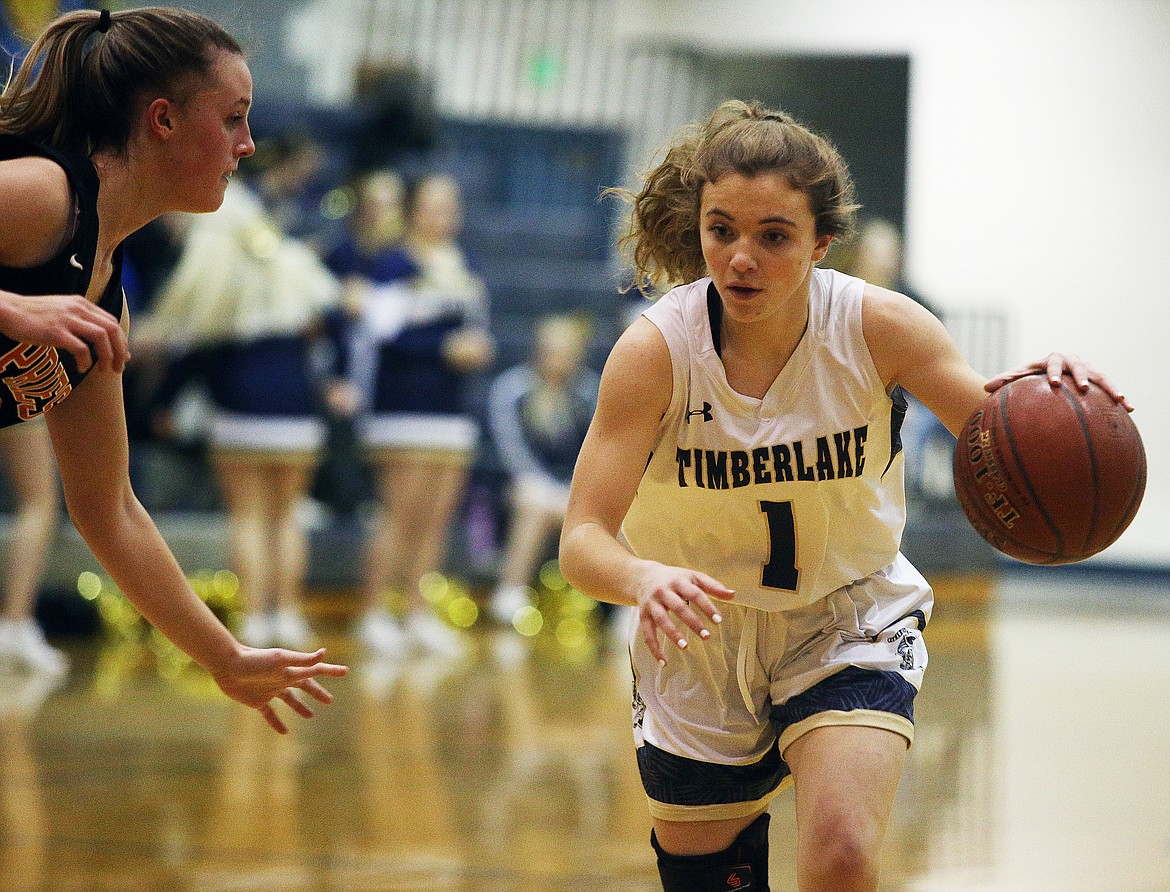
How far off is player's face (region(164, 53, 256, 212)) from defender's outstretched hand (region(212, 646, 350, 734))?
2.17 ft

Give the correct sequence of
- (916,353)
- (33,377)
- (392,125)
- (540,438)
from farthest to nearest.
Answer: (392,125) → (540,438) → (916,353) → (33,377)

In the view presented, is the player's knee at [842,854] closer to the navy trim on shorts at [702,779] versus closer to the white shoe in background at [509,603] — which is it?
the navy trim on shorts at [702,779]

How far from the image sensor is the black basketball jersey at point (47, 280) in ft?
5.97

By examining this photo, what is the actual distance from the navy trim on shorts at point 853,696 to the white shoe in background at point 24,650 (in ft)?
13.6

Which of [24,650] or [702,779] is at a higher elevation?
[702,779]

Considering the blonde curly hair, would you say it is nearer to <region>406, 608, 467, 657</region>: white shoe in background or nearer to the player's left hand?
the player's left hand

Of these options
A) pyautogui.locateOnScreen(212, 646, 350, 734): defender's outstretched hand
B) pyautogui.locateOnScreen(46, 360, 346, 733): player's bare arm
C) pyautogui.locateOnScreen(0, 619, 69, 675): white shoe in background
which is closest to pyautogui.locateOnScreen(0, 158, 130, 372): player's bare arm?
pyautogui.locateOnScreen(46, 360, 346, 733): player's bare arm

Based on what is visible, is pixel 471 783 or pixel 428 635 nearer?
pixel 471 783

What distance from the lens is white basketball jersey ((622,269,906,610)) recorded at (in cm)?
218

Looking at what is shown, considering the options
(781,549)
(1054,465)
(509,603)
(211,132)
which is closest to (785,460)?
(781,549)

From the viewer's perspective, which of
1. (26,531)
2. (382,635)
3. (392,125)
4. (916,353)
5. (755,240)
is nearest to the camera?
(755,240)

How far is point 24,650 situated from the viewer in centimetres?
558

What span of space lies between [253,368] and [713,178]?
167 inches

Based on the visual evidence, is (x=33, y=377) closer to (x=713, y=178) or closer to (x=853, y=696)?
(x=713, y=178)
